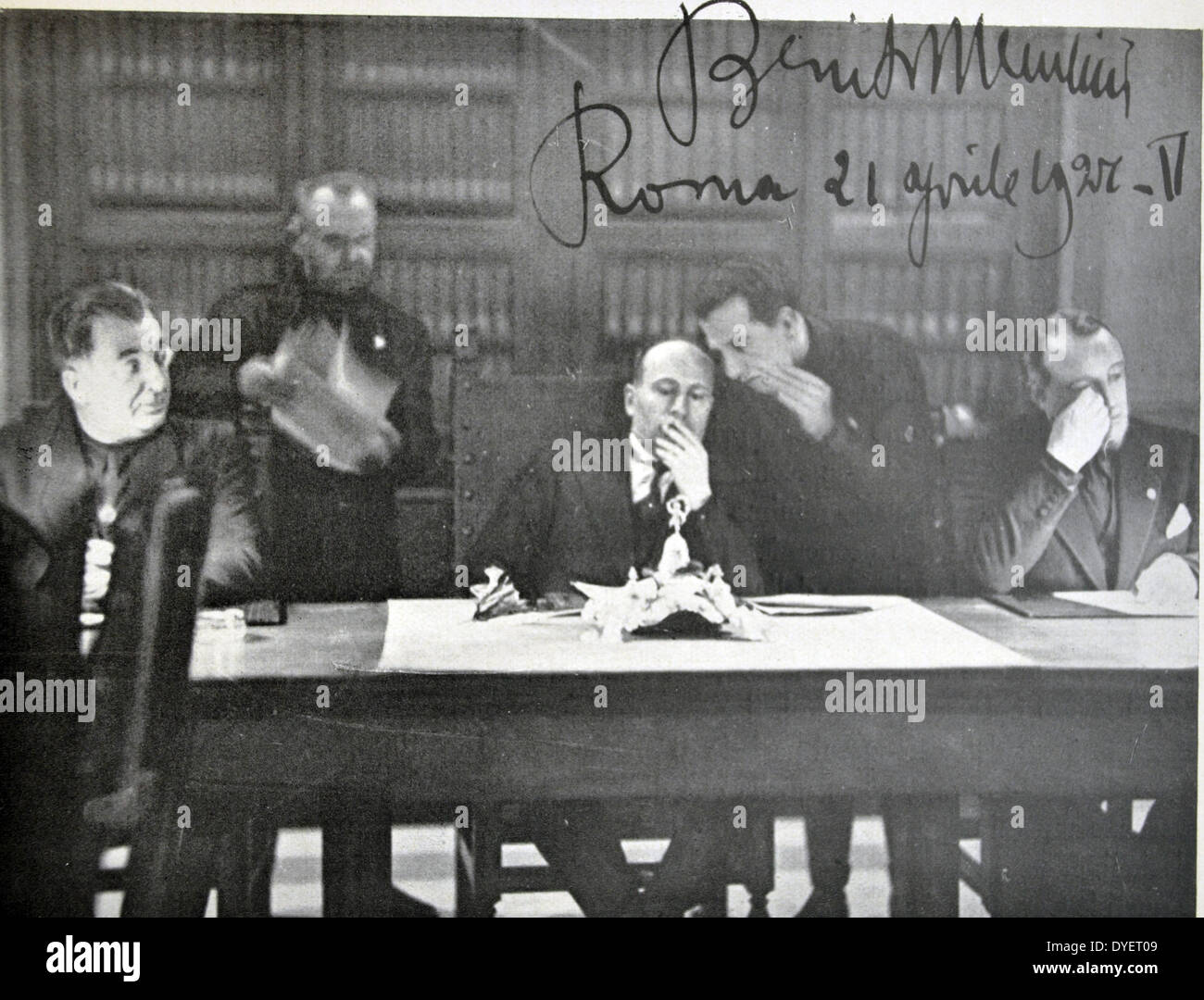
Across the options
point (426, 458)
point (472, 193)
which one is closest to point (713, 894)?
point (426, 458)

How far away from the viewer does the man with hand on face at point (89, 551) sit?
8.54 feet

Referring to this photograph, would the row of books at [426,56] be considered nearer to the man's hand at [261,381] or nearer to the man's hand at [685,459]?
the man's hand at [261,381]

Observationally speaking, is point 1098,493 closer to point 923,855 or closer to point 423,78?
point 923,855

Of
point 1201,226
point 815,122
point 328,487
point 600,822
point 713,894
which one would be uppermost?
point 815,122

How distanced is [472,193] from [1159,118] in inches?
57.9

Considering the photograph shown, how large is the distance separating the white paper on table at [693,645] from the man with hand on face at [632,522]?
0.10m

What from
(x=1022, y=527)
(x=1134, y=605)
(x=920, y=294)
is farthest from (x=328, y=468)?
(x=1134, y=605)

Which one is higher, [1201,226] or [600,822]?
[1201,226]

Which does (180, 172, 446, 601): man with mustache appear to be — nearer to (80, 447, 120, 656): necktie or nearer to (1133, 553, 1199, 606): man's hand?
A: (80, 447, 120, 656): necktie

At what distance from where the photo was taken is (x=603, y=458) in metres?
2.65

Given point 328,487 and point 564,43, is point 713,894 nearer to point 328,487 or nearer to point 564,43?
point 328,487

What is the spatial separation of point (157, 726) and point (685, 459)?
1.22 metres
